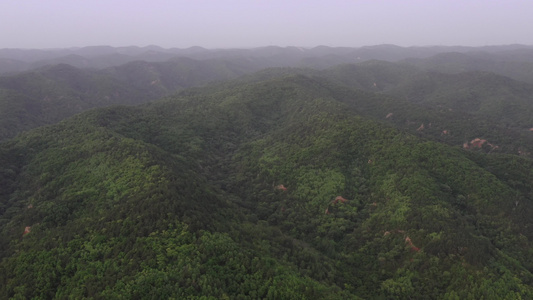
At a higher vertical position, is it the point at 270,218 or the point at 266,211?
the point at 266,211

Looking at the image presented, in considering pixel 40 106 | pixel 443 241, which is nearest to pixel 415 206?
pixel 443 241

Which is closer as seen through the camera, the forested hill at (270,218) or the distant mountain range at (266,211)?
the forested hill at (270,218)

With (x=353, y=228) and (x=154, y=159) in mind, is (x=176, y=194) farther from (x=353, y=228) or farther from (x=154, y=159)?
(x=353, y=228)

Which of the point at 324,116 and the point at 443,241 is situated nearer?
the point at 443,241

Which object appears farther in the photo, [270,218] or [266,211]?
[266,211]

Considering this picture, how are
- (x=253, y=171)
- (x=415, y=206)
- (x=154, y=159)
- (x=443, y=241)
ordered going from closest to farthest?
(x=443, y=241)
(x=415, y=206)
(x=154, y=159)
(x=253, y=171)

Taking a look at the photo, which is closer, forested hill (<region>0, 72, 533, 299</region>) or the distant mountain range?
forested hill (<region>0, 72, 533, 299</region>)

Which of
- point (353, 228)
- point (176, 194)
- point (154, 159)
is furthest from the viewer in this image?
point (154, 159)

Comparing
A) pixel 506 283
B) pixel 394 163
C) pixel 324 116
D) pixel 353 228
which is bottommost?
pixel 353 228
